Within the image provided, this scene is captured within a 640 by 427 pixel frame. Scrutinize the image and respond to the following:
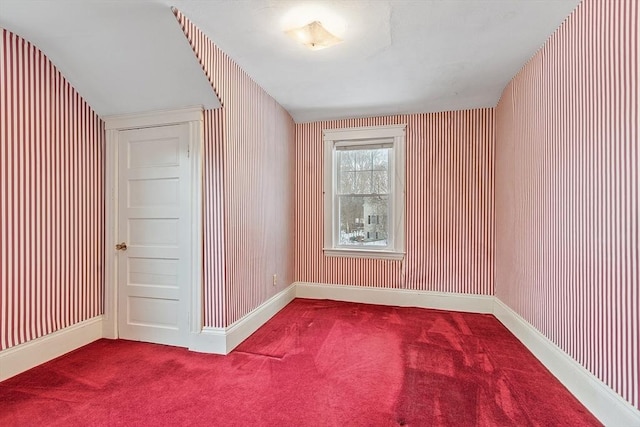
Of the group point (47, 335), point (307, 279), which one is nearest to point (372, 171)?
point (307, 279)

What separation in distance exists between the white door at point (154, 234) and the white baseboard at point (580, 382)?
2.99 metres

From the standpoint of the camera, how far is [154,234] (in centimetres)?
278

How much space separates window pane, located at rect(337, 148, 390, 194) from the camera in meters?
4.01

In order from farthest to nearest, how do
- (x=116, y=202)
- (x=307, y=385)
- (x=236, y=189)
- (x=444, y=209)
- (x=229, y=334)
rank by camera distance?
(x=444, y=209) < (x=116, y=202) < (x=236, y=189) < (x=229, y=334) < (x=307, y=385)

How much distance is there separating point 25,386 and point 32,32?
101 inches

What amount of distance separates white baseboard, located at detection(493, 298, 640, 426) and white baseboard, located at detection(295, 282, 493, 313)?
2.61ft

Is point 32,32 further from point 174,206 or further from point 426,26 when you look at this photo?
point 426,26

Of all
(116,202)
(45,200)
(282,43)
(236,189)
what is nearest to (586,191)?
(282,43)

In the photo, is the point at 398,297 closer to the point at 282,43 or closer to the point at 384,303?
the point at 384,303

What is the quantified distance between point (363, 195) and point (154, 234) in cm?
259

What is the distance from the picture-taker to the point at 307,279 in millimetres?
4230

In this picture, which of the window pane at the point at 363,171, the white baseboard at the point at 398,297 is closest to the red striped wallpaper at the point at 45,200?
the white baseboard at the point at 398,297

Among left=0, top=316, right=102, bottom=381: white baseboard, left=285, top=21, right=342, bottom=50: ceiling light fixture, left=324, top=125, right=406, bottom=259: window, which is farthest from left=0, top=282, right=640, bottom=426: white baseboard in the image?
left=285, top=21, right=342, bottom=50: ceiling light fixture

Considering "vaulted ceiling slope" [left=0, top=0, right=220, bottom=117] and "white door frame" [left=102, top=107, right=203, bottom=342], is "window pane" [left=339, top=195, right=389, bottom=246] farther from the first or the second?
"vaulted ceiling slope" [left=0, top=0, right=220, bottom=117]
